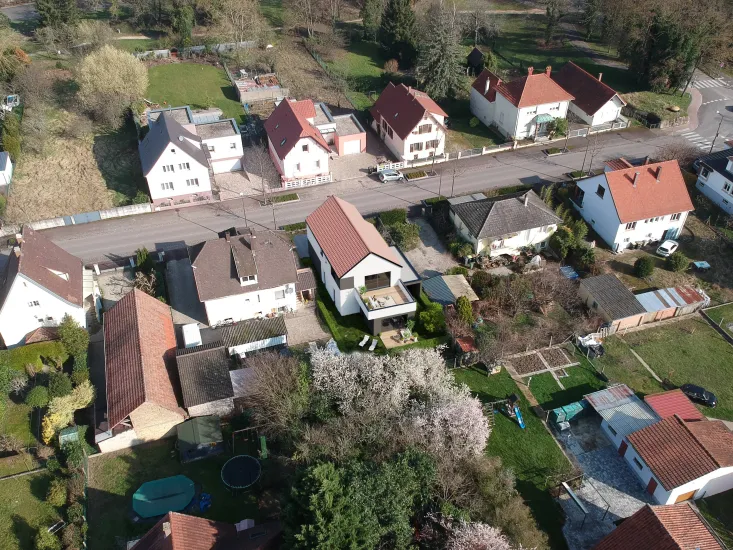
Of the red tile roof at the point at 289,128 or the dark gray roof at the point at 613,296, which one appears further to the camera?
the red tile roof at the point at 289,128

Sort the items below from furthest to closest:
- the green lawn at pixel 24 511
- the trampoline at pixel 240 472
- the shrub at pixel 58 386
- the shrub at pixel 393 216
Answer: the shrub at pixel 393 216
the shrub at pixel 58 386
the trampoline at pixel 240 472
the green lawn at pixel 24 511

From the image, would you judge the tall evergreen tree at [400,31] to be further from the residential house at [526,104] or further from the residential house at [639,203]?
the residential house at [639,203]

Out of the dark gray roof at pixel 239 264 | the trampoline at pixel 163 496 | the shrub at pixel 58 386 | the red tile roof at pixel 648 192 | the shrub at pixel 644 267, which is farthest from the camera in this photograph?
the red tile roof at pixel 648 192

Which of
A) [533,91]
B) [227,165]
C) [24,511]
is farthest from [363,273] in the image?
[533,91]

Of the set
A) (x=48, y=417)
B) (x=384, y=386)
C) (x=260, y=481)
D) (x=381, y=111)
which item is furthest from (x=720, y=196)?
(x=48, y=417)

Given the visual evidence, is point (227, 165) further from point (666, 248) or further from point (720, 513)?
point (720, 513)

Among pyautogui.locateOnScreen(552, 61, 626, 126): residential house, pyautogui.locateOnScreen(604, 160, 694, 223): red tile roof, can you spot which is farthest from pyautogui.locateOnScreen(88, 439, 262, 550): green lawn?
pyautogui.locateOnScreen(552, 61, 626, 126): residential house

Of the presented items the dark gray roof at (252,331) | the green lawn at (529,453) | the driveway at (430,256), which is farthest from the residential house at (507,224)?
the dark gray roof at (252,331)
